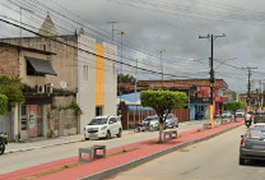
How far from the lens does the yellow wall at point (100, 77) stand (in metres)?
41.8

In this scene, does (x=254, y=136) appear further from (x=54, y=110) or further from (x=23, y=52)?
(x=54, y=110)

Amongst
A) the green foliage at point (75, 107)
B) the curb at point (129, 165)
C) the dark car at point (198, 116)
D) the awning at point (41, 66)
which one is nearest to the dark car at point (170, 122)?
the green foliage at point (75, 107)

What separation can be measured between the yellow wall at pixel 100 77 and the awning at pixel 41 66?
29.0 feet

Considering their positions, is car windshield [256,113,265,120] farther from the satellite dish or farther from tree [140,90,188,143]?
tree [140,90,188,143]

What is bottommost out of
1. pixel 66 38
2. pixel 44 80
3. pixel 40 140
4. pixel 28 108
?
pixel 40 140

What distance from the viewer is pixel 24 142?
29031mm

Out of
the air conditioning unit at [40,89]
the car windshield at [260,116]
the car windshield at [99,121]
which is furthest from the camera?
the car windshield at [260,116]

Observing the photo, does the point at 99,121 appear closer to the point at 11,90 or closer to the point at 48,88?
the point at 48,88

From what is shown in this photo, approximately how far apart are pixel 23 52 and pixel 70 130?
8.97 metres

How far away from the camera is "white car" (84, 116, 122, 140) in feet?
104

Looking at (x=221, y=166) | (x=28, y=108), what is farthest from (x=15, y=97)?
(x=221, y=166)

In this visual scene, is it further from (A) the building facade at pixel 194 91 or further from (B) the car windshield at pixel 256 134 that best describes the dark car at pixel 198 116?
(B) the car windshield at pixel 256 134

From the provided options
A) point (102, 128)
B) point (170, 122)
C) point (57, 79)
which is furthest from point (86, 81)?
point (170, 122)

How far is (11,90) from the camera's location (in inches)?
1096
